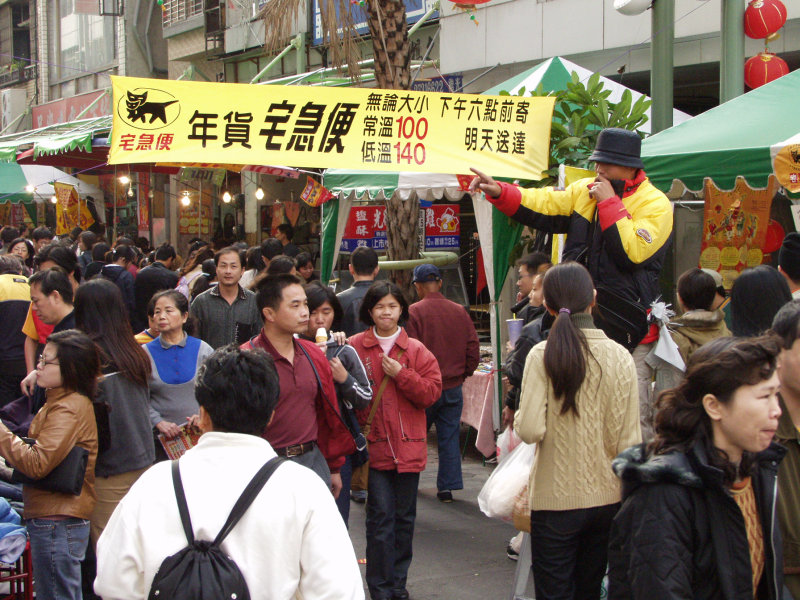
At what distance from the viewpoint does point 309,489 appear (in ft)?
7.42

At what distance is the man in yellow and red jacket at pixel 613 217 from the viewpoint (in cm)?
472

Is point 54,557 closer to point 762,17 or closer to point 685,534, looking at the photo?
point 685,534

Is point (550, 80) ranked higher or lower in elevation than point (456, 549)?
higher

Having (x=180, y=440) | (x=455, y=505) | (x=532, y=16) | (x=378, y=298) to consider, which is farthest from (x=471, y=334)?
(x=532, y=16)

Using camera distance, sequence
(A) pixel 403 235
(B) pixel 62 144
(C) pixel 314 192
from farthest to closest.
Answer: (B) pixel 62 144
(C) pixel 314 192
(A) pixel 403 235

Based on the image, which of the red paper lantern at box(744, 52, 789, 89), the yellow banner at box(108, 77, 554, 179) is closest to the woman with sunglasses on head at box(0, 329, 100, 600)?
the yellow banner at box(108, 77, 554, 179)

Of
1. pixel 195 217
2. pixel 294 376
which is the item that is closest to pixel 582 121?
pixel 294 376

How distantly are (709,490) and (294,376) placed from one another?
7.42 ft

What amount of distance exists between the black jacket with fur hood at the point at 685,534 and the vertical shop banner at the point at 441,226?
11.2m

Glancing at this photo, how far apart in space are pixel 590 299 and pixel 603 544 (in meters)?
1.09

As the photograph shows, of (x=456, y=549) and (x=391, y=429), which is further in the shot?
(x=456, y=549)

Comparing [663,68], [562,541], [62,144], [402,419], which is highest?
[62,144]

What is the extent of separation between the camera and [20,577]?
4348mm

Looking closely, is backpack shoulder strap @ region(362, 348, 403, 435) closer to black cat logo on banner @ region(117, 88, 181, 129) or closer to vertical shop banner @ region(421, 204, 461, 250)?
black cat logo on banner @ region(117, 88, 181, 129)
